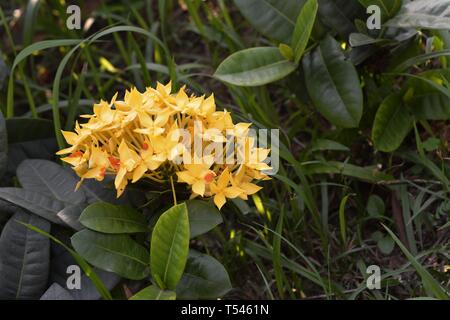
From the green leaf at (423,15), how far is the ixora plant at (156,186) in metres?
0.49

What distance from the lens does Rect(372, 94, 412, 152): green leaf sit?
1.68 m

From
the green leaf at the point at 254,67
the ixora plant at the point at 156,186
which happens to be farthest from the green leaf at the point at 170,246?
the green leaf at the point at 254,67

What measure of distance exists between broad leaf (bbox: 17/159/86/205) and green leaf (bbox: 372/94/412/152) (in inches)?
29.3

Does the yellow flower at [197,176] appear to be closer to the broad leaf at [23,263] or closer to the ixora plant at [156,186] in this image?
the ixora plant at [156,186]

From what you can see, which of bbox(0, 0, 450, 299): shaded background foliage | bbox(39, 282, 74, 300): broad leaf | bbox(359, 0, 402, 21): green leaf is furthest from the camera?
bbox(359, 0, 402, 21): green leaf

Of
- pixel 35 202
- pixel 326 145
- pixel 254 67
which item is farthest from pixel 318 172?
pixel 35 202

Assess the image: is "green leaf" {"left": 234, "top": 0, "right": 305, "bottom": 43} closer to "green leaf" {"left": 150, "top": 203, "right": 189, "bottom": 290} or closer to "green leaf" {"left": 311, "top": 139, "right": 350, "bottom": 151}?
"green leaf" {"left": 311, "top": 139, "right": 350, "bottom": 151}

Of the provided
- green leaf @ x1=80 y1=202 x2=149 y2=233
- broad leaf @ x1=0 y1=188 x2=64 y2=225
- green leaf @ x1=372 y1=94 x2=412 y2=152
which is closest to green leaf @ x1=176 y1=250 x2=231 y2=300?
green leaf @ x1=80 y1=202 x2=149 y2=233

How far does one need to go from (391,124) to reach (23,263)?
3.15 ft

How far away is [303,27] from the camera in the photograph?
1.59 m

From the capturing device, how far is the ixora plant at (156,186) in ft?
4.29

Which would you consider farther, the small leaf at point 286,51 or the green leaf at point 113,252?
the small leaf at point 286,51
